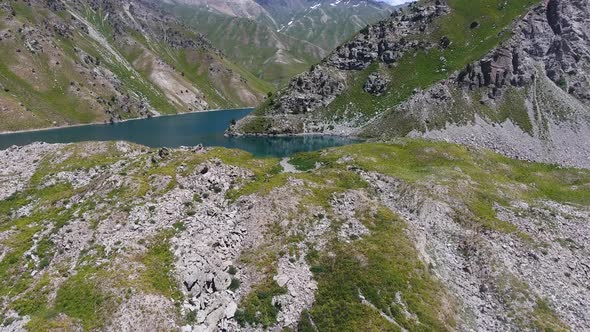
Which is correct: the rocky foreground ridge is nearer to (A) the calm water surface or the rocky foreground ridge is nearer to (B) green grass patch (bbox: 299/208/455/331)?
(B) green grass patch (bbox: 299/208/455/331)

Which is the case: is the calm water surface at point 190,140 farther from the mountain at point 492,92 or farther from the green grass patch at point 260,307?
the green grass patch at point 260,307

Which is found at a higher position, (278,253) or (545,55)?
(545,55)

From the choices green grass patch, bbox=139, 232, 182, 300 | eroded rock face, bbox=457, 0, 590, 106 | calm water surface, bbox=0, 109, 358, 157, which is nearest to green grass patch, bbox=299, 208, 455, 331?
green grass patch, bbox=139, 232, 182, 300

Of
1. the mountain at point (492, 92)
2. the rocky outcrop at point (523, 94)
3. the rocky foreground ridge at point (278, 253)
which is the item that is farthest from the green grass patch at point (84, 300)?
the mountain at point (492, 92)

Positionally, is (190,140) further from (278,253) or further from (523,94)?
(523,94)

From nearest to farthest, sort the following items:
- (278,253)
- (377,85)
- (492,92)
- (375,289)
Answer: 1. (375,289)
2. (278,253)
3. (492,92)
4. (377,85)

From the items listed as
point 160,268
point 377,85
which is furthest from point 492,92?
point 160,268
